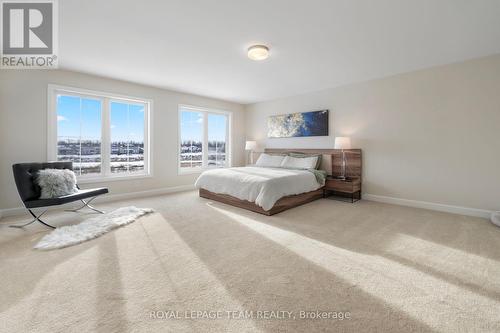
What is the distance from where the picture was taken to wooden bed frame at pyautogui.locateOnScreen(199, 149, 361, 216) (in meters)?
3.69

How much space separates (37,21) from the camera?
241 cm

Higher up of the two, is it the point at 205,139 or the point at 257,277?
the point at 205,139

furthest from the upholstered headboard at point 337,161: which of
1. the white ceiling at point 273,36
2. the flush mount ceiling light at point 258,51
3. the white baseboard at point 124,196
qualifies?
the white baseboard at point 124,196

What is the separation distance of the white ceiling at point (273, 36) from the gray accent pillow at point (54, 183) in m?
1.74

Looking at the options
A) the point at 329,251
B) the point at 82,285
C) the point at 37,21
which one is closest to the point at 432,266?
the point at 329,251

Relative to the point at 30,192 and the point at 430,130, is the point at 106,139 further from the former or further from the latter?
the point at 430,130

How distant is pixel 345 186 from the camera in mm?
4285

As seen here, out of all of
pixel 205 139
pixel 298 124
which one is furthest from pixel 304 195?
pixel 205 139

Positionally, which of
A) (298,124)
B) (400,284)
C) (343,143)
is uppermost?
(298,124)

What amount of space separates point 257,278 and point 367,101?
4194 millimetres

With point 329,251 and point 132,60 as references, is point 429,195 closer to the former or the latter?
point 329,251

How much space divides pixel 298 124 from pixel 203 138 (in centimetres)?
257

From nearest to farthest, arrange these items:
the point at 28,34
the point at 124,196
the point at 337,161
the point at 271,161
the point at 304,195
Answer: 1. the point at 28,34
2. the point at 304,195
3. the point at 124,196
4. the point at 337,161
5. the point at 271,161

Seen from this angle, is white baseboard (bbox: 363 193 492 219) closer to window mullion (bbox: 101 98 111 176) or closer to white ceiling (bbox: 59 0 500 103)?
white ceiling (bbox: 59 0 500 103)
